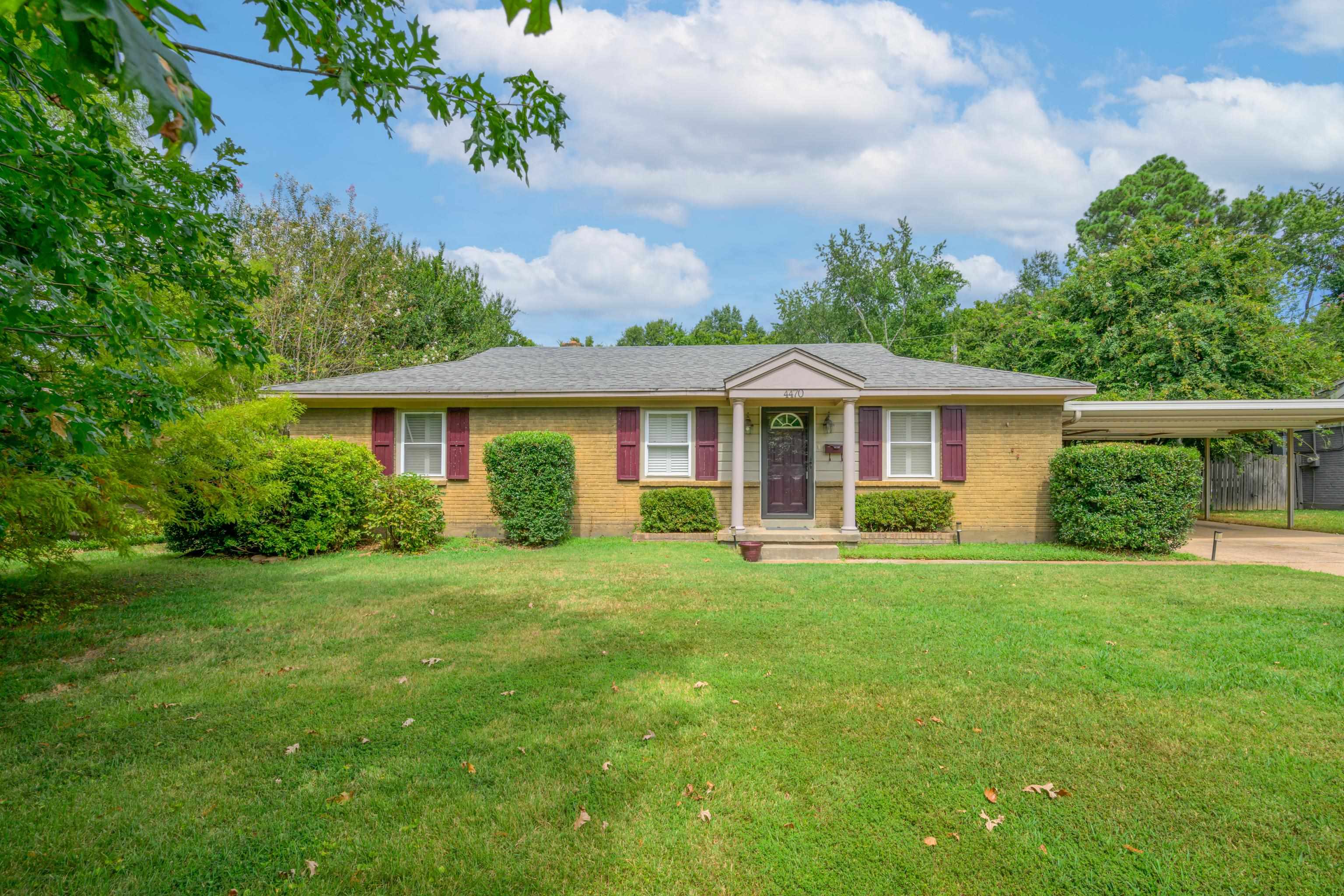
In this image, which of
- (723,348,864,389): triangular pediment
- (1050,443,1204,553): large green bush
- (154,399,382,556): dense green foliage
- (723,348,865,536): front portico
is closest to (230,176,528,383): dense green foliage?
(154,399,382,556): dense green foliage

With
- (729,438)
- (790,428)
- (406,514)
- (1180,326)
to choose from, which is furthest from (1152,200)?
(406,514)

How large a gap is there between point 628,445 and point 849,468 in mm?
4241

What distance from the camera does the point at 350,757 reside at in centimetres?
323

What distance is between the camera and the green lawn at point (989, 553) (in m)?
9.77

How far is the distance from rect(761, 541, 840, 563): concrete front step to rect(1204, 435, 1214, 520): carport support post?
12481mm

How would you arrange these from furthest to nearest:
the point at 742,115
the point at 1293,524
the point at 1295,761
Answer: the point at 1293,524 → the point at 742,115 → the point at 1295,761

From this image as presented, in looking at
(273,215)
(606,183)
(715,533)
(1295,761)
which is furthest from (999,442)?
(273,215)

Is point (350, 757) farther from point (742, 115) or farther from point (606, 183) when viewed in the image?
point (606, 183)

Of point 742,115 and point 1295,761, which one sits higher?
point 742,115

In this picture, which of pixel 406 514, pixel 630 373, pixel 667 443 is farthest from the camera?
pixel 630 373

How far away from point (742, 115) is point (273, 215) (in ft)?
48.8

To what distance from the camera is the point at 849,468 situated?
36.8ft

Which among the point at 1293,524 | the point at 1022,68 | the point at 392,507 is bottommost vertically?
the point at 1293,524

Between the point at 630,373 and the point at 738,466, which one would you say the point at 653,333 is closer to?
the point at 630,373
